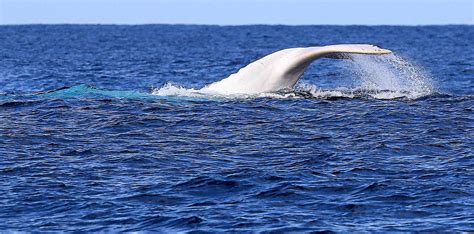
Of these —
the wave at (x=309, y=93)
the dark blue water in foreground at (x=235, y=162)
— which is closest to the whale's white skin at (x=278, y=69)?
the wave at (x=309, y=93)

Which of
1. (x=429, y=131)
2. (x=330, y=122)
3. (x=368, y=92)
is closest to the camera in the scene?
(x=429, y=131)

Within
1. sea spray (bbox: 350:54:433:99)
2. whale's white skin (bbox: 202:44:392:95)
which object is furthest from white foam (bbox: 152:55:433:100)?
whale's white skin (bbox: 202:44:392:95)

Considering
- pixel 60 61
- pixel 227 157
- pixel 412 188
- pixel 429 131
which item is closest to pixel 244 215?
pixel 412 188

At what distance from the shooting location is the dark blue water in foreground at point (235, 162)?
12953mm

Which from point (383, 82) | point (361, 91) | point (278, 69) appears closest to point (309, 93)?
point (361, 91)

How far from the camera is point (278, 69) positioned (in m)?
23.6

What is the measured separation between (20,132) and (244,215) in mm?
7938

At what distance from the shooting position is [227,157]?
16.9 metres

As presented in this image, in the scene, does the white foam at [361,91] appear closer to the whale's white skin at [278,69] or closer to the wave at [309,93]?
the wave at [309,93]

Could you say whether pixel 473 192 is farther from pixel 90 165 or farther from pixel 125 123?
pixel 125 123

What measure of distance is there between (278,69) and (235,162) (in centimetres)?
751

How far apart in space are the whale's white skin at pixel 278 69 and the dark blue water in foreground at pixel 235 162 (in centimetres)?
60

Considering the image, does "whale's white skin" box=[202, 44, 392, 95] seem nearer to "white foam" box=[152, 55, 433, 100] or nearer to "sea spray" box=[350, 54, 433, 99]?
"white foam" box=[152, 55, 433, 100]

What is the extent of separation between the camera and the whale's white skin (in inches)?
867
